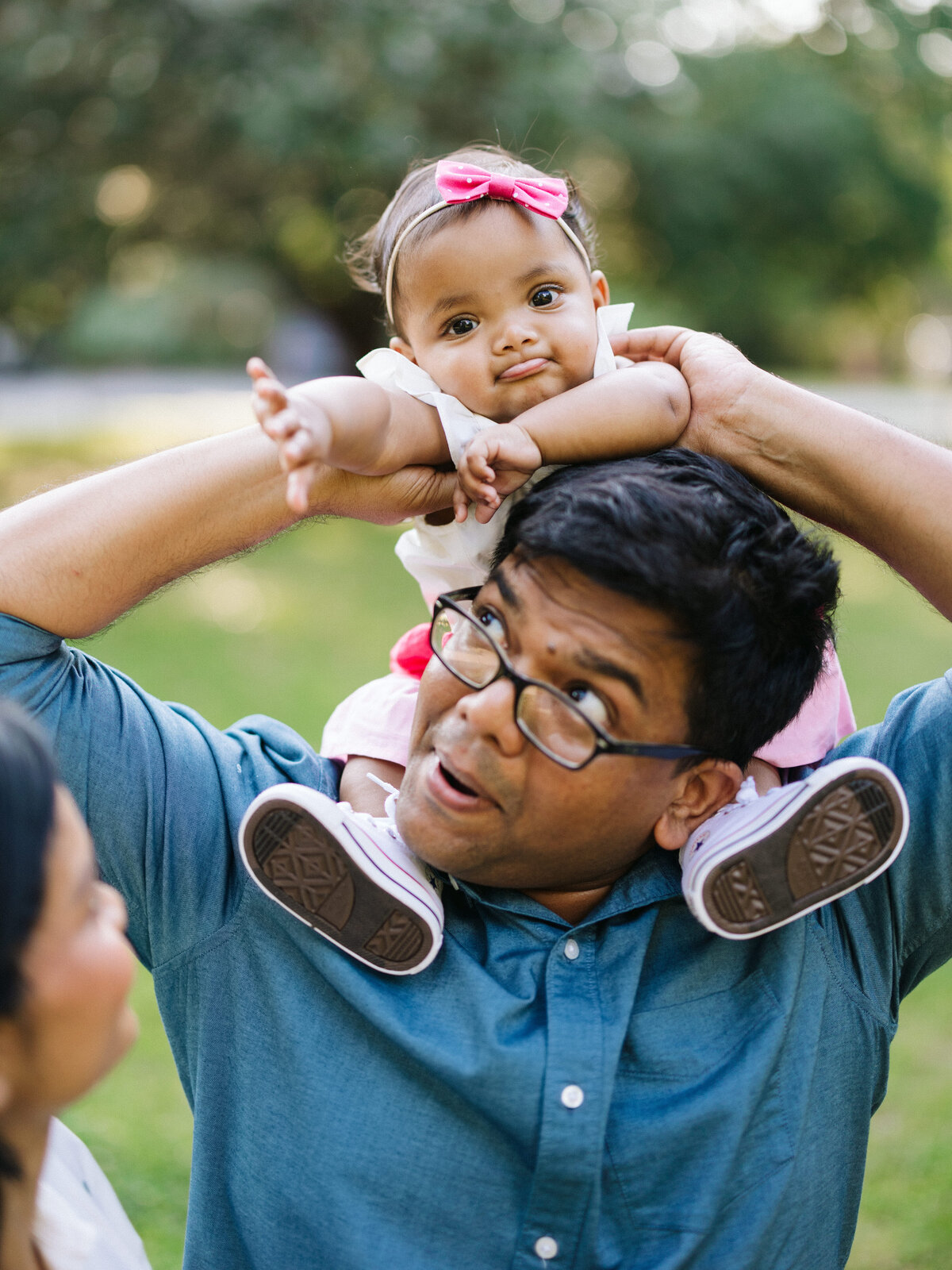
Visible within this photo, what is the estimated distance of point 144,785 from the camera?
1.75m

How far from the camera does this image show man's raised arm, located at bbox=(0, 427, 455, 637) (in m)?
1.73

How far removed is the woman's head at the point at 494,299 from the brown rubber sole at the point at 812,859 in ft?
2.65

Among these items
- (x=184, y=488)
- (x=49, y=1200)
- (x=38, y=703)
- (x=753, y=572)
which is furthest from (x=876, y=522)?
(x=49, y=1200)

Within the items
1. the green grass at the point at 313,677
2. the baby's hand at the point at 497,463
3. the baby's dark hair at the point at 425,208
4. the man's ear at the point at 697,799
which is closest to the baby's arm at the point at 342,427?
the baby's hand at the point at 497,463

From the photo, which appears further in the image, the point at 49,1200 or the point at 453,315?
the point at 453,315

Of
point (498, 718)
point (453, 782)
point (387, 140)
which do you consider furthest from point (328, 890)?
point (387, 140)

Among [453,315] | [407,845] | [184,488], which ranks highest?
[453,315]

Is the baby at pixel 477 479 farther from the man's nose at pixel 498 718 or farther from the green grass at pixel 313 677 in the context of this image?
the green grass at pixel 313 677

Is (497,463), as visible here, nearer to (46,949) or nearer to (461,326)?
(461,326)

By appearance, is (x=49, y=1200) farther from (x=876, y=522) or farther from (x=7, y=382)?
(x=7, y=382)

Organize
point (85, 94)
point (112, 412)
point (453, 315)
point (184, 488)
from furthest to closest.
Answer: point (112, 412), point (85, 94), point (453, 315), point (184, 488)

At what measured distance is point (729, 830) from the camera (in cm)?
171

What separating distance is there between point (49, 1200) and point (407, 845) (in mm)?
651

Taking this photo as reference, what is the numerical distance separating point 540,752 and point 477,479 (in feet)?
1.36
